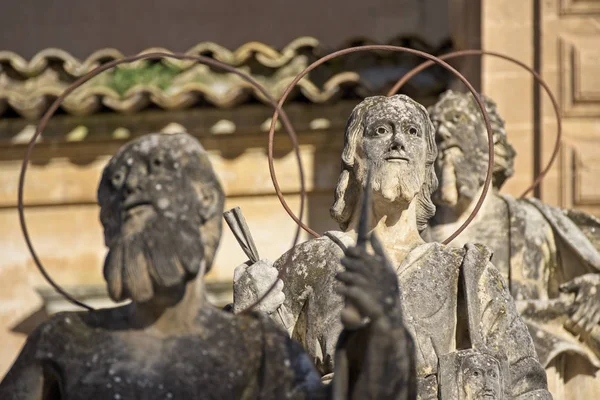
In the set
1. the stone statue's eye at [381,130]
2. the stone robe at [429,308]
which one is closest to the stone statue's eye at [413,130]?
the stone statue's eye at [381,130]

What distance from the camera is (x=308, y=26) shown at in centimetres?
2714

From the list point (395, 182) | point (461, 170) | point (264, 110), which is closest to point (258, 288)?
point (395, 182)

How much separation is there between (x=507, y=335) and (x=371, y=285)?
2688 mm

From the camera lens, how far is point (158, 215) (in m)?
11.7

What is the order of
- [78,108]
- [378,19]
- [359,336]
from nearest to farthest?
[359,336] → [78,108] → [378,19]

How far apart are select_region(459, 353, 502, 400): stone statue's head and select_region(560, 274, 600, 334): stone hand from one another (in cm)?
456

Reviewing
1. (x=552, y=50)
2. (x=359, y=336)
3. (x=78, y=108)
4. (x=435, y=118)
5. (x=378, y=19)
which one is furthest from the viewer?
(x=378, y=19)

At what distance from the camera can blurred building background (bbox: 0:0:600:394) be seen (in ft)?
75.5

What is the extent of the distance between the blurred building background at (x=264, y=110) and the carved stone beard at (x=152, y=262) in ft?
35.6

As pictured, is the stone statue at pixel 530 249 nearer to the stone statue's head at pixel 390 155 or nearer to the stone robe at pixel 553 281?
the stone robe at pixel 553 281

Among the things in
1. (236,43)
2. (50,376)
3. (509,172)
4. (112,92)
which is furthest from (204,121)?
(50,376)

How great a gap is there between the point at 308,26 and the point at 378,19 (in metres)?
0.65

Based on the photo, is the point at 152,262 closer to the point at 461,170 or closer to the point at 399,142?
the point at 399,142

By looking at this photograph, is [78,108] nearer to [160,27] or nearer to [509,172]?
[160,27]
